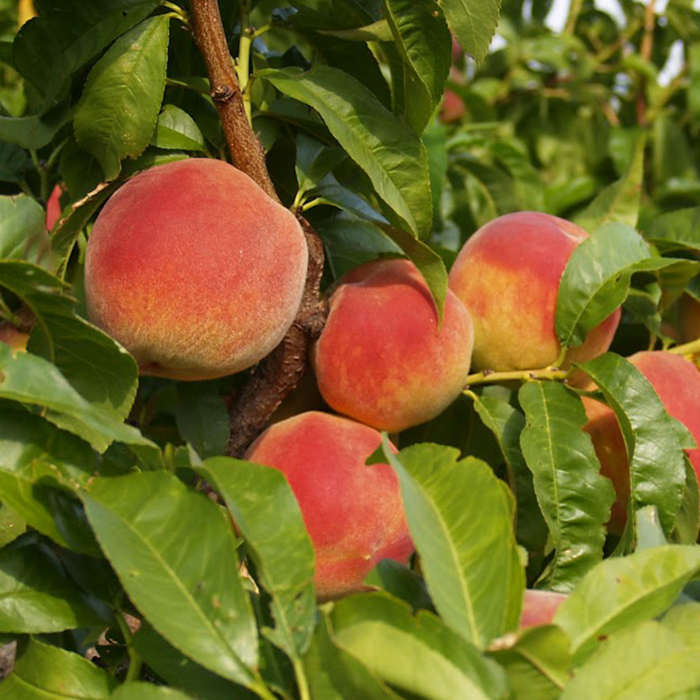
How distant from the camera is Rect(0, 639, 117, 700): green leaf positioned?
0.71 metres

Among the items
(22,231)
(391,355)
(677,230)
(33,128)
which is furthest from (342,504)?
(677,230)

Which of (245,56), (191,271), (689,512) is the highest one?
(245,56)

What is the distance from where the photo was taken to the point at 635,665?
1.83 feet

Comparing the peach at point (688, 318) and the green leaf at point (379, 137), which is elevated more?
the green leaf at point (379, 137)

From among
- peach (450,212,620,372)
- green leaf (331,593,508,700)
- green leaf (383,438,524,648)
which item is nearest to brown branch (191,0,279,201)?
peach (450,212,620,372)

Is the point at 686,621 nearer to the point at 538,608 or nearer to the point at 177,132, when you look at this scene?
the point at 538,608

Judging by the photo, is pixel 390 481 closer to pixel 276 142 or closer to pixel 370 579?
pixel 370 579

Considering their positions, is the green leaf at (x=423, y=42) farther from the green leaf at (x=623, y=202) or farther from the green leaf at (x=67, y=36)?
the green leaf at (x=623, y=202)

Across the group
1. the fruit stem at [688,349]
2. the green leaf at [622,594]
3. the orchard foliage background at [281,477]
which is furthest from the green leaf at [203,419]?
the fruit stem at [688,349]

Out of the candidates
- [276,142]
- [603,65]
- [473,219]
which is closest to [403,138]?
[276,142]

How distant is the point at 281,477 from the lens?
27.0 inches

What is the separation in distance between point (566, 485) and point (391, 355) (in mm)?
217

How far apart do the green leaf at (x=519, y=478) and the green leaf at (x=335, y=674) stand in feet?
1.43

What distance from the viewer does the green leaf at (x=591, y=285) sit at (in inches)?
42.0
